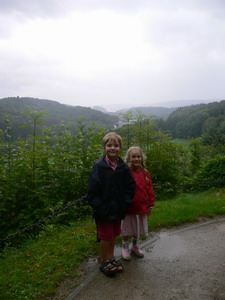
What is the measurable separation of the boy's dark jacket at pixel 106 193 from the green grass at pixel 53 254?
1025mm

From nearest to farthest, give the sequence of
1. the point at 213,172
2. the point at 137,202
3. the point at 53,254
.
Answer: the point at 137,202 < the point at 53,254 < the point at 213,172

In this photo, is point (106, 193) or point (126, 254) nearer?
point (106, 193)

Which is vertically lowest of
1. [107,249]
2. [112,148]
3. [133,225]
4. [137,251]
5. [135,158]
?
[137,251]

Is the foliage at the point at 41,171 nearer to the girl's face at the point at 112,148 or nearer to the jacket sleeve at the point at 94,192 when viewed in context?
the jacket sleeve at the point at 94,192

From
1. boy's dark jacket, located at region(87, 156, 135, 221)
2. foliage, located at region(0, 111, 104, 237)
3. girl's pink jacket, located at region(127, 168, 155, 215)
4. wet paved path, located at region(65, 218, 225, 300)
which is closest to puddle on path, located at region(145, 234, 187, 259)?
wet paved path, located at region(65, 218, 225, 300)

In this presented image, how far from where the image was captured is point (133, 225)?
393 centimetres

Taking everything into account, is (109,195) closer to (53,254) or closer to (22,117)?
(53,254)

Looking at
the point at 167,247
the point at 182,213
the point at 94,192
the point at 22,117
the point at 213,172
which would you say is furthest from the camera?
the point at 213,172

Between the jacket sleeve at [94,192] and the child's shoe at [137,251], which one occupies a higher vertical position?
the jacket sleeve at [94,192]

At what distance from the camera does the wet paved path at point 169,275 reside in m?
3.11

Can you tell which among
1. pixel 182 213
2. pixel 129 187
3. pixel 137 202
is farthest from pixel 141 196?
pixel 182 213

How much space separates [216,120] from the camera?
79.4 metres

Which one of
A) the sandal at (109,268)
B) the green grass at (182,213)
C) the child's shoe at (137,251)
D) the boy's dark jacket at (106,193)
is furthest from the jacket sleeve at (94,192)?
the green grass at (182,213)

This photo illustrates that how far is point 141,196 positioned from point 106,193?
67 cm
